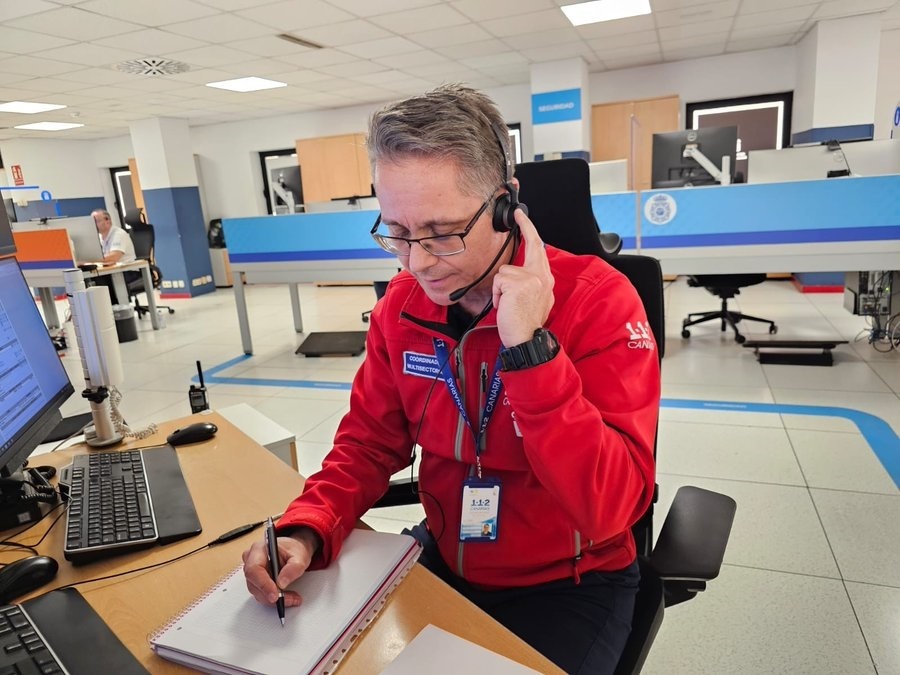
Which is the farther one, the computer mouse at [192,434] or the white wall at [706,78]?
the white wall at [706,78]

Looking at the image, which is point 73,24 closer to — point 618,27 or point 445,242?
point 618,27

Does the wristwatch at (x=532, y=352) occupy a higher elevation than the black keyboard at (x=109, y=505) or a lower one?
higher

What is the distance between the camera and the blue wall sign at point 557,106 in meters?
7.46

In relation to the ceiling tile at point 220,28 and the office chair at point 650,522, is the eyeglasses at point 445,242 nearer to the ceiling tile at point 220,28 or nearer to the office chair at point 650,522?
the office chair at point 650,522

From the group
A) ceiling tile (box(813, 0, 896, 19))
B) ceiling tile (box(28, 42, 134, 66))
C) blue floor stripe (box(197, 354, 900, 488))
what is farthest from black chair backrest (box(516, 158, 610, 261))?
ceiling tile (box(813, 0, 896, 19))

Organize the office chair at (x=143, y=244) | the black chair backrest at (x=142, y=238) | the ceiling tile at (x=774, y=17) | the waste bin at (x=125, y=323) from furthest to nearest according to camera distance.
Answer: the black chair backrest at (x=142, y=238), the office chair at (x=143, y=244), the waste bin at (x=125, y=323), the ceiling tile at (x=774, y=17)

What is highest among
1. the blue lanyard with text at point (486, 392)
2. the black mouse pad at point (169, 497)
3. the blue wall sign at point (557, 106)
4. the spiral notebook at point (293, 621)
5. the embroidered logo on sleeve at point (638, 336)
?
the blue wall sign at point (557, 106)

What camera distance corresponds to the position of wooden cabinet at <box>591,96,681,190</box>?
7.84 metres

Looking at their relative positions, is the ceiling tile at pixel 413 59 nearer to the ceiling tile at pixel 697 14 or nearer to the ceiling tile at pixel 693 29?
the ceiling tile at pixel 697 14

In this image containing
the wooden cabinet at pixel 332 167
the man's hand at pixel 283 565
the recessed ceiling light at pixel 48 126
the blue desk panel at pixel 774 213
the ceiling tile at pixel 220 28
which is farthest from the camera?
the wooden cabinet at pixel 332 167

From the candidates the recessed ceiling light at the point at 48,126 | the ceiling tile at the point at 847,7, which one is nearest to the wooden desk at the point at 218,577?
the ceiling tile at the point at 847,7

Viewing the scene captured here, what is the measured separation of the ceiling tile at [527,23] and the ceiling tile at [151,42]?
2.67 metres

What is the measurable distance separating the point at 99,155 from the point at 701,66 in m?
10.7

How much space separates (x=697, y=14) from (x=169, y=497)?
6.30 meters
